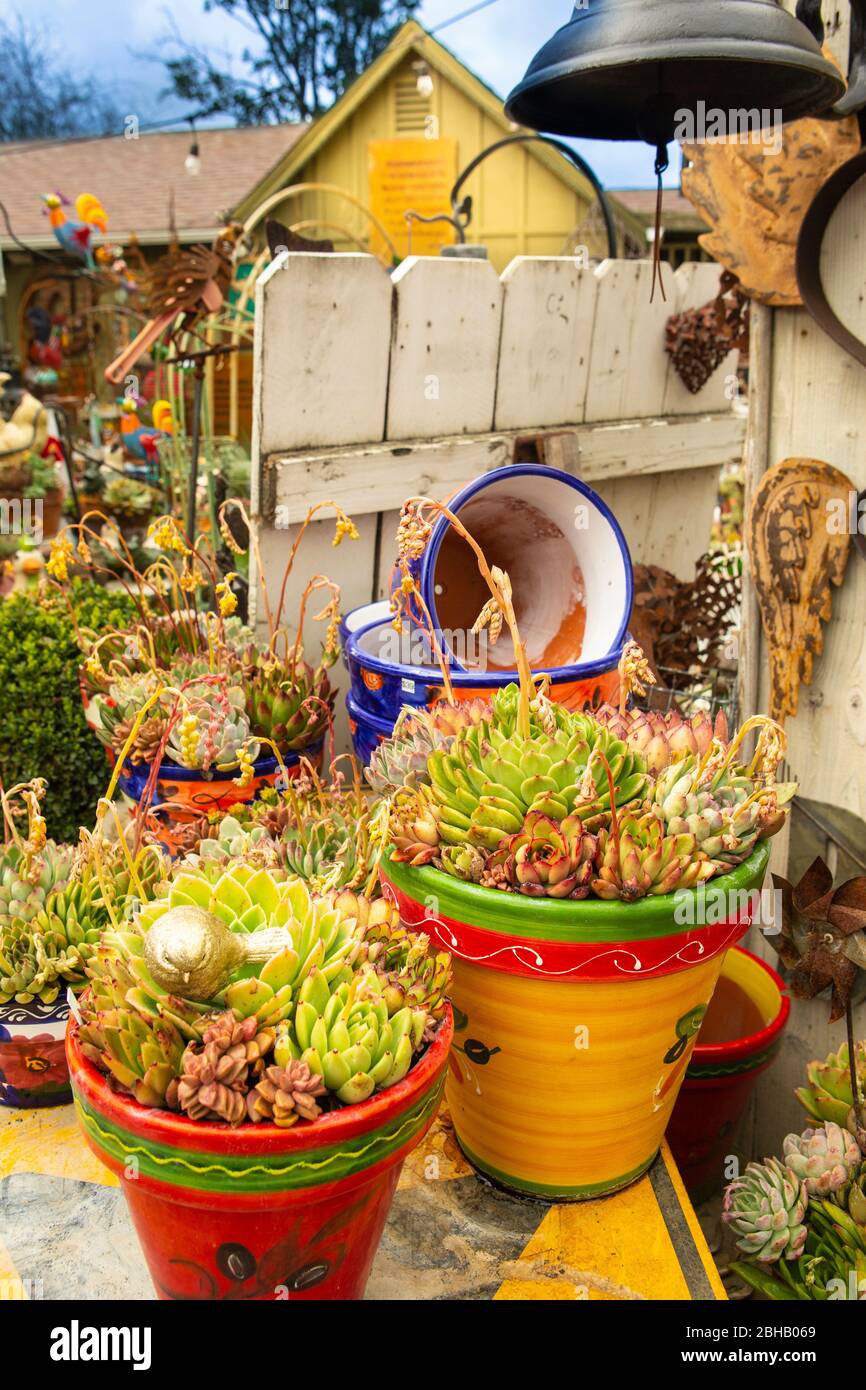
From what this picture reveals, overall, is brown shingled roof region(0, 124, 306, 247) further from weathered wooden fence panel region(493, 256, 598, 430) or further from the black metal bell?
A: the black metal bell

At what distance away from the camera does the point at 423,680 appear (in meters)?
1.81

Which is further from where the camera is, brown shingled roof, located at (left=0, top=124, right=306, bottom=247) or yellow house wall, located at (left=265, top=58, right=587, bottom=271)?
brown shingled roof, located at (left=0, top=124, right=306, bottom=247)

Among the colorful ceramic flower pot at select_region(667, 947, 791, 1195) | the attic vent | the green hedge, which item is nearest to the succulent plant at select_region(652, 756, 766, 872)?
the colorful ceramic flower pot at select_region(667, 947, 791, 1195)

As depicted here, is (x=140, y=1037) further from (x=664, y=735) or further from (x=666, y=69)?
(x=666, y=69)

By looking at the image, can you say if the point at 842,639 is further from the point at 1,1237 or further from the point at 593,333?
the point at 1,1237

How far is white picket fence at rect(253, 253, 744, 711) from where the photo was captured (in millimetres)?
2318

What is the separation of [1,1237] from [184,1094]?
61 cm

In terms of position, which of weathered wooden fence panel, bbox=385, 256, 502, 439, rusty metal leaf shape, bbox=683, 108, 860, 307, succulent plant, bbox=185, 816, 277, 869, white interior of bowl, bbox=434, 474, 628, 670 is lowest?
succulent plant, bbox=185, 816, 277, 869

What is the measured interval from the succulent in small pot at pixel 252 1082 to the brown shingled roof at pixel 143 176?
1147 centimetres

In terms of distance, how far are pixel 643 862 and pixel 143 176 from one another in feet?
50.1

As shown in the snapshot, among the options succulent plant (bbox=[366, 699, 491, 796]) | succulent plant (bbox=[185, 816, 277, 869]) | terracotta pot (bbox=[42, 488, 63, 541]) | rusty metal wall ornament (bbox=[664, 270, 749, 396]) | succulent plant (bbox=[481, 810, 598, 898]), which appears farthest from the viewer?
terracotta pot (bbox=[42, 488, 63, 541])

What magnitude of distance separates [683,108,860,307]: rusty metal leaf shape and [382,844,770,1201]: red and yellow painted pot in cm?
136
